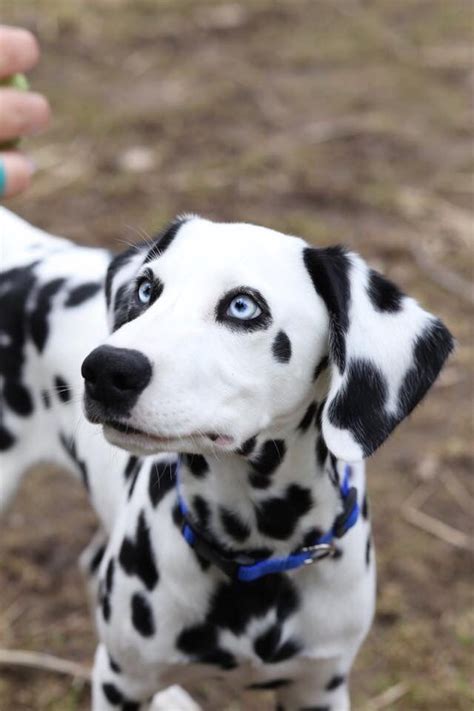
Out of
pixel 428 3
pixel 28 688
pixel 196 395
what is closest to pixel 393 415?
pixel 196 395

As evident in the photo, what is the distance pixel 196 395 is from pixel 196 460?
0.47 meters

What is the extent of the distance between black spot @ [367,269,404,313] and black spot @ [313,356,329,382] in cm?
16

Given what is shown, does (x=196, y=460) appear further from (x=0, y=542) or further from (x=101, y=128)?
(x=101, y=128)

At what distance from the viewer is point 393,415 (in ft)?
7.63

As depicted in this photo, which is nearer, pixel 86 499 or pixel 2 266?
pixel 2 266

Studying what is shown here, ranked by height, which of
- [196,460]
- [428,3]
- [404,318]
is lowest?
[428,3]

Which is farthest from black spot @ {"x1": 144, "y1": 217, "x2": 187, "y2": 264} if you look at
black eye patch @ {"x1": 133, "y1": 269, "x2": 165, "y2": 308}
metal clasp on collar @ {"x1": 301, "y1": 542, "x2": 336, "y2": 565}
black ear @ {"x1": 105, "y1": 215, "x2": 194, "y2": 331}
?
metal clasp on collar @ {"x1": 301, "y1": 542, "x2": 336, "y2": 565}

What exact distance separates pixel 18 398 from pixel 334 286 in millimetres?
1416

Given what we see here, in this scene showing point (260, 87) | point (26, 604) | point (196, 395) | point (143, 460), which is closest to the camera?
point (196, 395)

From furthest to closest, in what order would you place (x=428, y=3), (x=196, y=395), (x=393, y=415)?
1. (x=428, y=3)
2. (x=393, y=415)
3. (x=196, y=395)

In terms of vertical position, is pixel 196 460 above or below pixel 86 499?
above

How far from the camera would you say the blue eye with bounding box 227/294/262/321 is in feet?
7.34

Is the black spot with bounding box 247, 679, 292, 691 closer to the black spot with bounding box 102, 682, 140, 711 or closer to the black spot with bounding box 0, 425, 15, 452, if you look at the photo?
the black spot with bounding box 102, 682, 140, 711

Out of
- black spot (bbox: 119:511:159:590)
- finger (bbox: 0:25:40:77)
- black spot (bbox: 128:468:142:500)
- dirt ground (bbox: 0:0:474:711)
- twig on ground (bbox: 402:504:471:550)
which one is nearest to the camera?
black spot (bbox: 119:511:159:590)
